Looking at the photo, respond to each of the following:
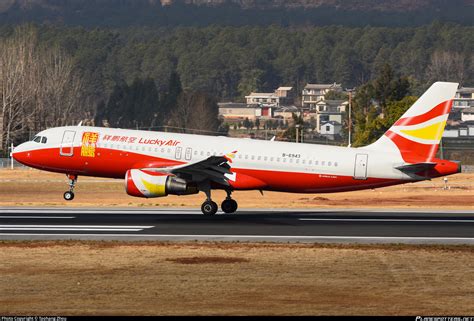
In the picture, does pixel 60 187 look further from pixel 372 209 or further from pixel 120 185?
pixel 372 209

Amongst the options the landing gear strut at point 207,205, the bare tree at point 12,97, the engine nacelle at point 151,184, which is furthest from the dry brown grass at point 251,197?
the bare tree at point 12,97

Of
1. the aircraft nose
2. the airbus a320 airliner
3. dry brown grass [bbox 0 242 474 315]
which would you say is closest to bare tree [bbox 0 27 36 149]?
the aircraft nose

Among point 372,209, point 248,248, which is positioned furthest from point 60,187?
point 248,248

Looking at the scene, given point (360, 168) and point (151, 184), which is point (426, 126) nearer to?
point (360, 168)

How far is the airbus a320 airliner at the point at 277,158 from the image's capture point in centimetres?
4759

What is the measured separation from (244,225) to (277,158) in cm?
524

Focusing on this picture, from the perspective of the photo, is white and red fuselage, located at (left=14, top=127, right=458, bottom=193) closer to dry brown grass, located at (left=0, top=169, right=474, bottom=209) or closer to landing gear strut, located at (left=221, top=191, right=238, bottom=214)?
landing gear strut, located at (left=221, top=191, right=238, bottom=214)

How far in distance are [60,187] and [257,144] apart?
111 feet

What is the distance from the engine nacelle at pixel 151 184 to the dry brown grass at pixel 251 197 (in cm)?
1063

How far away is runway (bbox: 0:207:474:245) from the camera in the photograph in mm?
39844

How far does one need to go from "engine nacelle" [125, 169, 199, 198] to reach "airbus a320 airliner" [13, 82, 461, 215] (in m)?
0.63

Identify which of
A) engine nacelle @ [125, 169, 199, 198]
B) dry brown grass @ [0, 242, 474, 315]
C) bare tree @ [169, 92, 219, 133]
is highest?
bare tree @ [169, 92, 219, 133]

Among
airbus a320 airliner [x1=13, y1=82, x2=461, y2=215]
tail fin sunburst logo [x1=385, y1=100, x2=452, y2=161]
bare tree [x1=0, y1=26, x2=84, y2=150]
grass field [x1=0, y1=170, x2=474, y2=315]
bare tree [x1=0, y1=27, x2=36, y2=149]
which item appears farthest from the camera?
bare tree [x1=0, y1=26, x2=84, y2=150]

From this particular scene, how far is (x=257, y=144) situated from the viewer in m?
49.0
